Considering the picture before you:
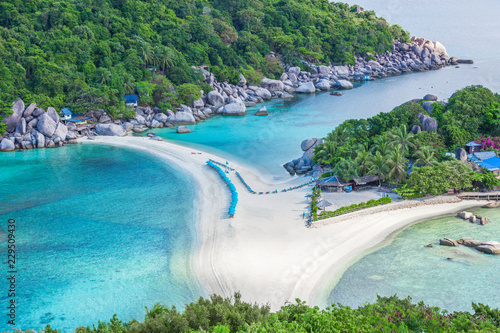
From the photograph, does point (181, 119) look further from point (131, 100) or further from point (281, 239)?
point (281, 239)

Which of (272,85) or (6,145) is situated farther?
(272,85)

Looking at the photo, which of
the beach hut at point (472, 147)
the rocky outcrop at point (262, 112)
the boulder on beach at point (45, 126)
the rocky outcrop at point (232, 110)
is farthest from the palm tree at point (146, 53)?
the beach hut at point (472, 147)

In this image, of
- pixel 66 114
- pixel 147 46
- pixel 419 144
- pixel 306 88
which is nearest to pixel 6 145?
pixel 66 114

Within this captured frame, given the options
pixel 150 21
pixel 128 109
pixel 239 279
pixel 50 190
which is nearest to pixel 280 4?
pixel 150 21

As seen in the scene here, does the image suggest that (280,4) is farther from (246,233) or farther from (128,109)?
(246,233)

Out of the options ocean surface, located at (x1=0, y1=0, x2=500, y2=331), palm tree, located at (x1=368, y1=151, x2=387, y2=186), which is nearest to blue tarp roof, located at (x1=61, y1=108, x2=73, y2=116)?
ocean surface, located at (x1=0, y1=0, x2=500, y2=331)

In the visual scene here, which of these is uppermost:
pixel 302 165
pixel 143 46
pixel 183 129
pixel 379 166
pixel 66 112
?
pixel 143 46

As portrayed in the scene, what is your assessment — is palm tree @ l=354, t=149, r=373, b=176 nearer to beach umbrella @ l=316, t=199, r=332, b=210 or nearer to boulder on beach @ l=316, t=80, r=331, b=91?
beach umbrella @ l=316, t=199, r=332, b=210
